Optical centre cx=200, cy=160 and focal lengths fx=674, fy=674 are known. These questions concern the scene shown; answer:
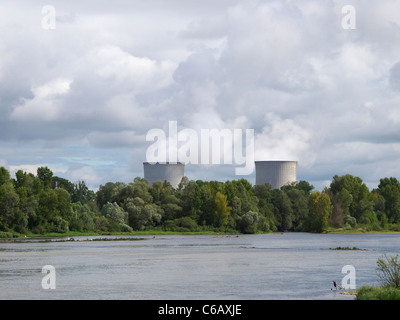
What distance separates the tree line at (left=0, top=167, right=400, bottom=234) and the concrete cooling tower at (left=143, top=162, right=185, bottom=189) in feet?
10.4

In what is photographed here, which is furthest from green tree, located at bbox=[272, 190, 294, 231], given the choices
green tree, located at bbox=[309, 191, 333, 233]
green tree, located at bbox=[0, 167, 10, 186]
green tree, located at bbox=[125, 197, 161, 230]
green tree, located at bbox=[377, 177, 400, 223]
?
green tree, located at bbox=[0, 167, 10, 186]

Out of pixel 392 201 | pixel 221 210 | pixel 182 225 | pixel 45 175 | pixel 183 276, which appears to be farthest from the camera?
pixel 392 201

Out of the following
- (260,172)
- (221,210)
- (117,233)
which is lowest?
(117,233)

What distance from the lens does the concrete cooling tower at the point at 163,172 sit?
18175 cm

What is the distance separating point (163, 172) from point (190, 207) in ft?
118

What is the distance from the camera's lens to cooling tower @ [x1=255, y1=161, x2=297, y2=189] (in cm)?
19188

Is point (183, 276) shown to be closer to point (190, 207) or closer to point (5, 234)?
point (5, 234)

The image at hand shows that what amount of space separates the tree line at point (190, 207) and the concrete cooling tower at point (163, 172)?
3.16 metres

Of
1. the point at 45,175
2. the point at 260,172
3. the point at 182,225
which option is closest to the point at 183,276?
the point at 45,175

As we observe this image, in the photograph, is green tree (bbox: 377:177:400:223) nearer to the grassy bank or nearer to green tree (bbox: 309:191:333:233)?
green tree (bbox: 309:191:333:233)

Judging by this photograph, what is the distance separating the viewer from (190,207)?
147750 millimetres

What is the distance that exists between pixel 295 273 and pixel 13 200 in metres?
73.4

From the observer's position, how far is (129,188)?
479ft
